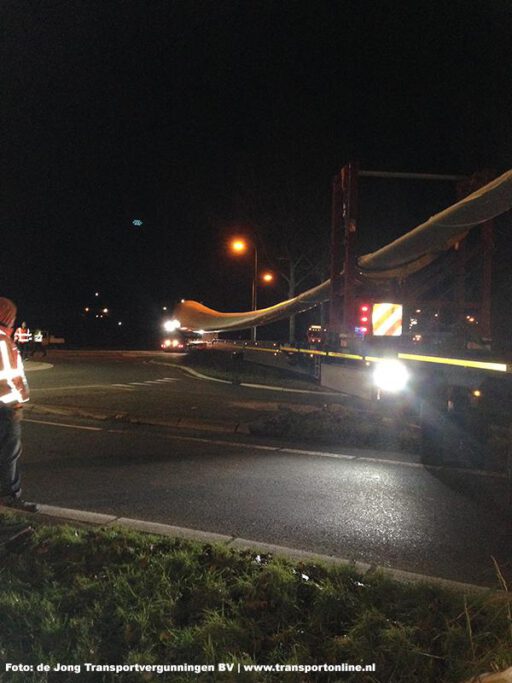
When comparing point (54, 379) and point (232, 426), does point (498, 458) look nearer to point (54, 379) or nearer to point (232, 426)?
point (232, 426)

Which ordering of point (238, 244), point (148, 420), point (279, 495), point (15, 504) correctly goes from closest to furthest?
point (15, 504)
point (279, 495)
point (148, 420)
point (238, 244)

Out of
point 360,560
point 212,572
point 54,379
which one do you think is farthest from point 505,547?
point 54,379

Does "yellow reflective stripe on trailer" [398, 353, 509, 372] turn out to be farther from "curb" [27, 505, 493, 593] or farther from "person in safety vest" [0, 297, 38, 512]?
"person in safety vest" [0, 297, 38, 512]

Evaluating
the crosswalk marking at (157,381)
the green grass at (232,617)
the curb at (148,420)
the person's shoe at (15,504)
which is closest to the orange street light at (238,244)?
the crosswalk marking at (157,381)

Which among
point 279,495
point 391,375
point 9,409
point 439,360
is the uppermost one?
point 439,360

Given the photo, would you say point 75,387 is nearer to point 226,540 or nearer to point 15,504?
point 15,504

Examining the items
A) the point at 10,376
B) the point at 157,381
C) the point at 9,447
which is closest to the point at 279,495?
the point at 9,447

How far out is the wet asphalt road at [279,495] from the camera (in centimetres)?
489

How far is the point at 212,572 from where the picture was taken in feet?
12.8

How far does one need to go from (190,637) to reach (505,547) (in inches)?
116

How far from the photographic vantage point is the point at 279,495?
20.7 feet

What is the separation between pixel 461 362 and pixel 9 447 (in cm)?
452

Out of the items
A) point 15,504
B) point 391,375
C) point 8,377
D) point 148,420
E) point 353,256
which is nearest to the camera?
point 8,377

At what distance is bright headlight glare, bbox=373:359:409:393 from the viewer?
855cm
